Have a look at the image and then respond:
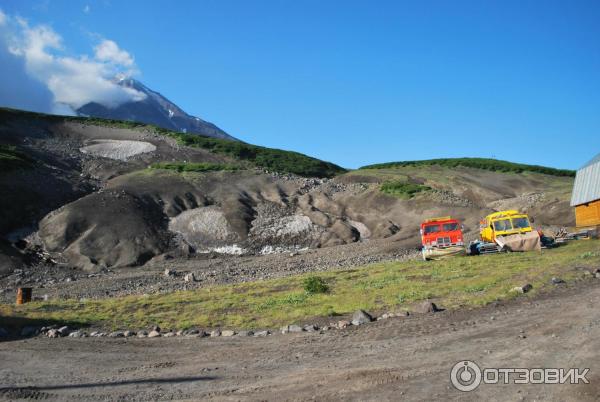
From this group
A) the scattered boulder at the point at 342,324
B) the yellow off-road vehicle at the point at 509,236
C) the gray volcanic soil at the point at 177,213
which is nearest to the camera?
the scattered boulder at the point at 342,324

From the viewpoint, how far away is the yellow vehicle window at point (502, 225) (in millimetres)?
27717

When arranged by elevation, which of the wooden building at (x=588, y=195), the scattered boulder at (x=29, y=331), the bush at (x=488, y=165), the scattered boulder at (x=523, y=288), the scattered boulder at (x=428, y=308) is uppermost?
the bush at (x=488, y=165)

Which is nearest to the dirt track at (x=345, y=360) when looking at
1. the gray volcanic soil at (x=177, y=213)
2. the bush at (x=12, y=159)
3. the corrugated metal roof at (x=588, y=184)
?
the gray volcanic soil at (x=177, y=213)

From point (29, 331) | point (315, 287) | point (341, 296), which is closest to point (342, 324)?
point (341, 296)

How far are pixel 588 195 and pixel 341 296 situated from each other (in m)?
25.6

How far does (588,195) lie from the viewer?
118 feet

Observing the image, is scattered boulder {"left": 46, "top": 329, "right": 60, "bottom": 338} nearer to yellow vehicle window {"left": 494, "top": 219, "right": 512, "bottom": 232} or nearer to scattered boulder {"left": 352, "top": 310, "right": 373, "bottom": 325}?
scattered boulder {"left": 352, "top": 310, "right": 373, "bottom": 325}

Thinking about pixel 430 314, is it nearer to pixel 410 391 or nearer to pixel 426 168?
pixel 410 391

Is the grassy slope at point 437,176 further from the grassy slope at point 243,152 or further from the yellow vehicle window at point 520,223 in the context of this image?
A: the yellow vehicle window at point 520,223

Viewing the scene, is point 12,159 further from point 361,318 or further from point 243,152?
point 361,318

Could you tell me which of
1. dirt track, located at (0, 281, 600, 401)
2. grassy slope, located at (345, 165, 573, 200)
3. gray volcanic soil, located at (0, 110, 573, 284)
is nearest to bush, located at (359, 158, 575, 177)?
grassy slope, located at (345, 165, 573, 200)

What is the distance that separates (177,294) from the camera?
26.4m

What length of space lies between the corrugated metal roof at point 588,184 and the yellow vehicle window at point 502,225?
1171cm

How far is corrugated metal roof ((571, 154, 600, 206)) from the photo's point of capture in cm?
3559
